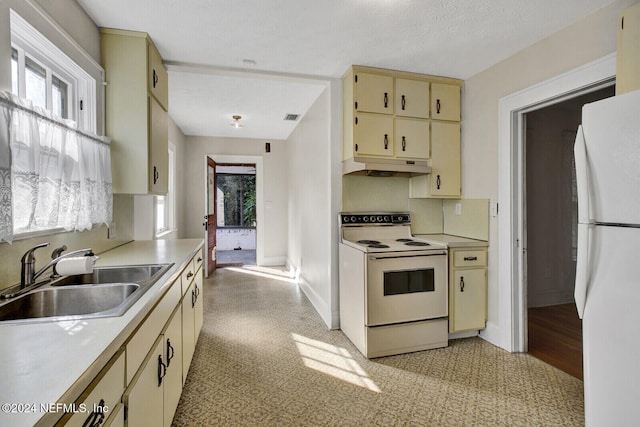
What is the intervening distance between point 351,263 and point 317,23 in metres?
1.88

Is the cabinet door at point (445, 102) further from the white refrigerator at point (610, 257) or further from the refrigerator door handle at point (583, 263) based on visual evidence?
the refrigerator door handle at point (583, 263)

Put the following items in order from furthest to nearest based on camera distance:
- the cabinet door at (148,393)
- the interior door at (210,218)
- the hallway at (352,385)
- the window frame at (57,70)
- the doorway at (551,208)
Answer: the interior door at (210,218) < the doorway at (551,208) < the hallway at (352,385) < the window frame at (57,70) < the cabinet door at (148,393)

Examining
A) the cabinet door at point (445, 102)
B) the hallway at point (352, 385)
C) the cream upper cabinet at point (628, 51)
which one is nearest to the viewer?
the cream upper cabinet at point (628, 51)

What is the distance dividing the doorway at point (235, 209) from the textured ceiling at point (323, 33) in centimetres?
562

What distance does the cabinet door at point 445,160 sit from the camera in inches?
121

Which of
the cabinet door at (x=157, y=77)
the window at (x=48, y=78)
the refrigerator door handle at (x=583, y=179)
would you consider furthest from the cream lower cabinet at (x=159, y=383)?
the refrigerator door handle at (x=583, y=179)

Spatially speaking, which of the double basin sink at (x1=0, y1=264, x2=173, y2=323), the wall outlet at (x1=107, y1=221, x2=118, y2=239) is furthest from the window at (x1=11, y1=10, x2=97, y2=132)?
the double basin sink at (x1=0, y1=264, x2=173, y2=323)

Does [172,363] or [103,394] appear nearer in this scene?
[103,394]

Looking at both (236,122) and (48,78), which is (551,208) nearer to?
(236,122)

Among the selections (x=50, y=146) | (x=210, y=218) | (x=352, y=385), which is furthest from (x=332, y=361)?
(x=210, y=218)

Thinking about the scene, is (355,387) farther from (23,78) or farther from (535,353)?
(23,78)

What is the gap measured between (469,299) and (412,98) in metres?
1.92

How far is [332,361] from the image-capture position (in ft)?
8.16

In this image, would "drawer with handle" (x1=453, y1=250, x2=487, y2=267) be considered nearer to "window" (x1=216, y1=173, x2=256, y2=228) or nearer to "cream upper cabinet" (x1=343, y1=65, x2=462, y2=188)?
"cream upper cabinet" (x1=343, y1=65, x2=462, y2=188)
